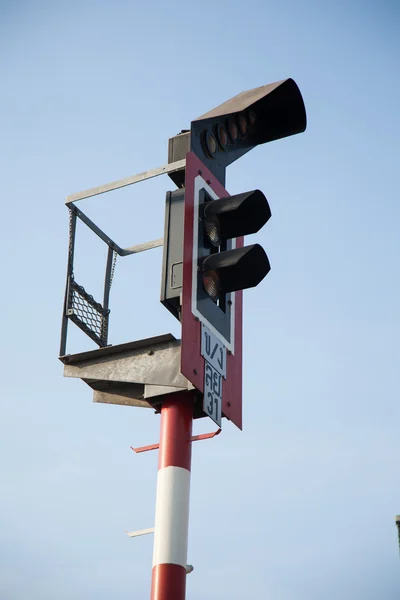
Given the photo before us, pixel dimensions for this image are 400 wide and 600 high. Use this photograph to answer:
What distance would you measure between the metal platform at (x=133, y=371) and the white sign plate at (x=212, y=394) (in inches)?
5.8

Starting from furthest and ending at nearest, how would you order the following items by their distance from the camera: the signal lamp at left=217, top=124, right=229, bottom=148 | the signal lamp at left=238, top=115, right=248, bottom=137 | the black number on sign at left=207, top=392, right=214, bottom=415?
the signal lamp at left=238, top=115, right=248, bottom=137 → the signal lamp at left=217, top=124, right=229, bottom=148 → the black number on sign at left=207, top=392, right=214, bottom=415

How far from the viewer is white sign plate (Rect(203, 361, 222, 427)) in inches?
324

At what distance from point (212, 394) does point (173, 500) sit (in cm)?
A: 85

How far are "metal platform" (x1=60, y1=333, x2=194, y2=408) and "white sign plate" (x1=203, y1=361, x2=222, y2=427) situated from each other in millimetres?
147

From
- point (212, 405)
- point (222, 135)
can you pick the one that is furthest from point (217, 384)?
point (222, 135)

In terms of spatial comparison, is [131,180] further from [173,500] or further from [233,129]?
[173,500]

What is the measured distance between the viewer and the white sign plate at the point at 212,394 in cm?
823

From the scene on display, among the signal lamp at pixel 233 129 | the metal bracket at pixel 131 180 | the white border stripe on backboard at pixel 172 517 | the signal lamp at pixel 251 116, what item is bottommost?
the white border stripe on backboard at pixel 172 517

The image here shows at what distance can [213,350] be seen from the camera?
847cm

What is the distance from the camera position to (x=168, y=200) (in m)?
8.66

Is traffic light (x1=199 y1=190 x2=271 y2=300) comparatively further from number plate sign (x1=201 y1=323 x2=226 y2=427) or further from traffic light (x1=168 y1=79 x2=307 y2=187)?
traffic light (x1=168 y1=79 x2=307 y2=187)

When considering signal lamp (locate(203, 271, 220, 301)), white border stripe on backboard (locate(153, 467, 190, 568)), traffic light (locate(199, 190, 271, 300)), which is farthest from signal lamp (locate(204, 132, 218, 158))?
white border stripe on backboard (locate(153, 467, 190, 568))

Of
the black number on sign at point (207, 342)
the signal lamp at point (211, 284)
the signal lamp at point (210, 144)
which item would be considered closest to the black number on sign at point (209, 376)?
the black number on sign at point (207, 342)

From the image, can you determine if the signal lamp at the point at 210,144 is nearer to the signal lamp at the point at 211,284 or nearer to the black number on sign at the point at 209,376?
the signal lamp at the point at 211,284
